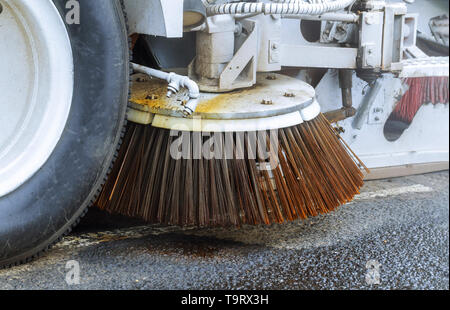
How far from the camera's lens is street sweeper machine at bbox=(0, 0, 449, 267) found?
1.41 meters

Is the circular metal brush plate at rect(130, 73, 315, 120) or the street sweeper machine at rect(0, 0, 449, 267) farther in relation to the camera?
the circular metal brush plate at rect(130, 73, 315, 120)

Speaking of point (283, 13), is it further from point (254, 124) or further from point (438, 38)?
point (438, 38)

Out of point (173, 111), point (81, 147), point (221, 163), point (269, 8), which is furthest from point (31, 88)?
point (269, 8)

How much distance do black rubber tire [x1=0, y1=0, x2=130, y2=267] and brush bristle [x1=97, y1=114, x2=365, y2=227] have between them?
17cm

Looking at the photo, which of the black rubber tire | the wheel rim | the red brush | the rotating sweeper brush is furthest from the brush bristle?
the red brush

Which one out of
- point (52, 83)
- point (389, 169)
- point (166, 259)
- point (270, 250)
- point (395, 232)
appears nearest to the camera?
point (52, 83)

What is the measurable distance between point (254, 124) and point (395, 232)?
616 millimetres

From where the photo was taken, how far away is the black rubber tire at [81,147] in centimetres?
139

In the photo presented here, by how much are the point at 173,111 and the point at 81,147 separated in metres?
0.28

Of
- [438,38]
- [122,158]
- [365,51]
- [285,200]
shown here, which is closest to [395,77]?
[365,51]

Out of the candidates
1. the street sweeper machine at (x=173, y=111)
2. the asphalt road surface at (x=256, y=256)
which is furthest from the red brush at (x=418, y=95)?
the asphalt road surface at (x=256, y=256)

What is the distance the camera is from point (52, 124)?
142 centimetres

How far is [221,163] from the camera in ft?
5.30

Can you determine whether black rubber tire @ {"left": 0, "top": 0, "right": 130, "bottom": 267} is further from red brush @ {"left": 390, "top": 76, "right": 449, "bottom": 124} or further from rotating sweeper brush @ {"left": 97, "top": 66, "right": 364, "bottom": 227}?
red brush @ {"left": 390, "top": 76, "right": 449, "bottom": 124}
